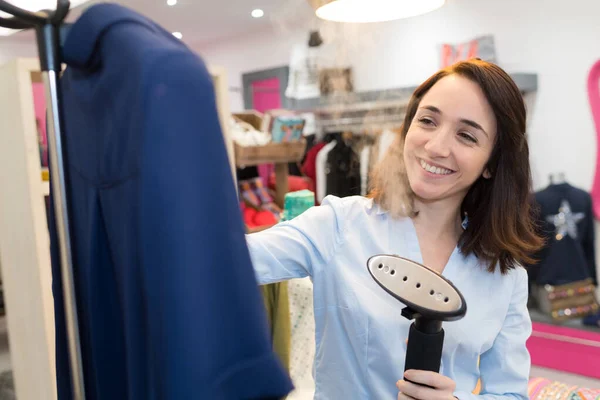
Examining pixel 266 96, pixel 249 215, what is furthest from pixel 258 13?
pixel 249 215

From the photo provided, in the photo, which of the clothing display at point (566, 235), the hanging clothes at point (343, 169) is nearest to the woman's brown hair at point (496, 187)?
the clothing display at point (566, 235)

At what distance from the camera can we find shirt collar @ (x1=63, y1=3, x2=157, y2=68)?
1.86ft

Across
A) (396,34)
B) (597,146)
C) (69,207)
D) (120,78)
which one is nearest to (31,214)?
(69,207)

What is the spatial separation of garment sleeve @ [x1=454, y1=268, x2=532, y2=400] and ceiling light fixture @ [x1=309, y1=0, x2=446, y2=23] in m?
0.80

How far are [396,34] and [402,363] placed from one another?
3.54 metres

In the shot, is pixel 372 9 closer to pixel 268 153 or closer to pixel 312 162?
pixel 268 153

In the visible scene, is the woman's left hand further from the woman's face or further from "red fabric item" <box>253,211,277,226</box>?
"red fabric item" <box>253,211,277,226</box>

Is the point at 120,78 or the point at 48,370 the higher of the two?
the point at 120,78

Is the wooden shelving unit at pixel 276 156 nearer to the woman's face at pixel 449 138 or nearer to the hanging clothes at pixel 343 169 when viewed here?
the hanging clothes at pixel 343 169

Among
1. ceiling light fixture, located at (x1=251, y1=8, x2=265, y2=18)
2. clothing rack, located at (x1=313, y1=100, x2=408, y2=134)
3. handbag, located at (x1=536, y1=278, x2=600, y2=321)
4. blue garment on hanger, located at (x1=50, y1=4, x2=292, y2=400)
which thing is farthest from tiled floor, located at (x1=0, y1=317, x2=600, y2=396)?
ceiling light fixture, located at (x1=251, y1=8, x2=265, y2=18)

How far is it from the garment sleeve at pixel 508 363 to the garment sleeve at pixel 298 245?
1.27 feet

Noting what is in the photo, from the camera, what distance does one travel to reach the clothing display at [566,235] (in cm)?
297

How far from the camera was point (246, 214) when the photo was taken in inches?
103

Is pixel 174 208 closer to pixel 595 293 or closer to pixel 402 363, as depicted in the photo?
pixel 402 363
